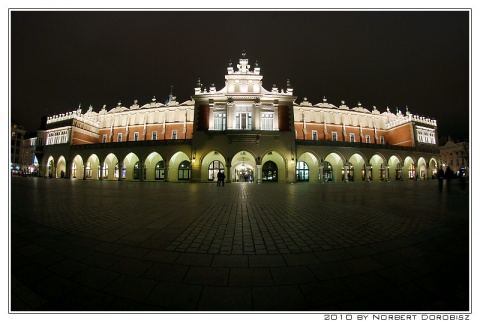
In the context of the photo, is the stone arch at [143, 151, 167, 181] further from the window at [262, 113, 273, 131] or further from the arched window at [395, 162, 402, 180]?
the arched window at [395, 162, 402, 180]

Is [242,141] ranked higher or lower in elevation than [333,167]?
higher

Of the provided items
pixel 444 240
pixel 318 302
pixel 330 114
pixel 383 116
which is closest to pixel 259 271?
pixel 318 302

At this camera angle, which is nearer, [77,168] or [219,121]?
[219,121]

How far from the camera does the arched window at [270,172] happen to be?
29.1 m

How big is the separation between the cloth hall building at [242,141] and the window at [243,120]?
0.47 feet

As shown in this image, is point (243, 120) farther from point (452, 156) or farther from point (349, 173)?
point (452, 156)

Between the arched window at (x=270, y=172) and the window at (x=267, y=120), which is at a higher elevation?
the window at (x=267, y=120)

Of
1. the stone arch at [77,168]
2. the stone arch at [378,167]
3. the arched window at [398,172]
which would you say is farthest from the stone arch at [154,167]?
the arched window at [398,172]

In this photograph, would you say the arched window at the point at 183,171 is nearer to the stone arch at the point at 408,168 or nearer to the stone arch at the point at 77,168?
the stone arch at the point at 77,168

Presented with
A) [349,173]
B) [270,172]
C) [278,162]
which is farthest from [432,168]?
[270,172]

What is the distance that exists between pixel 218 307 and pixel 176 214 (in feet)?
13.5

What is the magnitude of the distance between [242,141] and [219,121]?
4.94 meters

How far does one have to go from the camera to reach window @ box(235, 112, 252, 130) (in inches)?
1085

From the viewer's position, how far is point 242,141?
26.5 m
